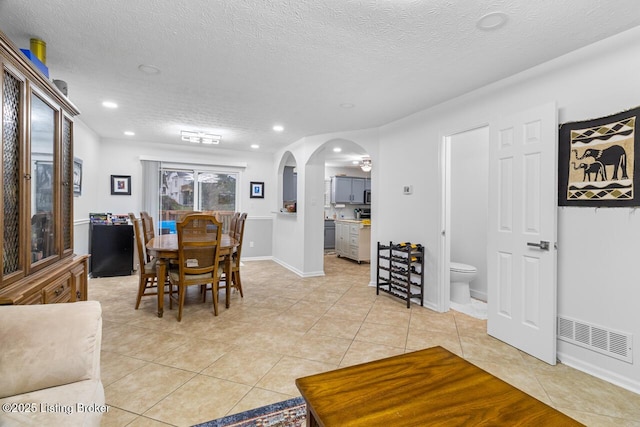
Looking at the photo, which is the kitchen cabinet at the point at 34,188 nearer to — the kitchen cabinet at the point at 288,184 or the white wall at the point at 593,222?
the white wall at the point at 593,222

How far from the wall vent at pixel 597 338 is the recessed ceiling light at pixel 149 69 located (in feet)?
12.4

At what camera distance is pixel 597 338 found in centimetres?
209

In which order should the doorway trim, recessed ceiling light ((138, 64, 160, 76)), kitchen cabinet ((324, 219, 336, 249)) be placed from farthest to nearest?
kitchen cabinet ((324, 219, 336, 249))
the doorway trim
recessed ceiling light ((138, 64, 160, 76))

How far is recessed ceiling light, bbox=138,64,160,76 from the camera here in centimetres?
247

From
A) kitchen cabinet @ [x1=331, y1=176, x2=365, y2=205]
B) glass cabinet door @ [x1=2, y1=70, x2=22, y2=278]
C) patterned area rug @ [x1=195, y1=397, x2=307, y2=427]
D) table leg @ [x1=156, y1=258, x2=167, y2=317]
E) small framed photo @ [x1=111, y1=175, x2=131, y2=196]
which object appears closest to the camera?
glass cabinet door @ [x1=2, y1=70, x2=22, y2=278]

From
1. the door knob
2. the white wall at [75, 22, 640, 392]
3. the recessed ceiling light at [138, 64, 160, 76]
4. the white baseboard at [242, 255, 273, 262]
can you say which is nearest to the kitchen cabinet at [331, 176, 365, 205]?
the white baseboard at [242, 255, 273, 262]

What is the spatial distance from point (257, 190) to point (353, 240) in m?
2.29

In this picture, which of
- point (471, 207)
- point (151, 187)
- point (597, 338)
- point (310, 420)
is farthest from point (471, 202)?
point (151, 187)

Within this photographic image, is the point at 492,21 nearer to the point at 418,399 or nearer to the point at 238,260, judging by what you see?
the point at 418,399

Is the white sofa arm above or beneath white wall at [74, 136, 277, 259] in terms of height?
beneath

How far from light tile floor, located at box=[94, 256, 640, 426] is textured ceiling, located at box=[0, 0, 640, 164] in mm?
2275

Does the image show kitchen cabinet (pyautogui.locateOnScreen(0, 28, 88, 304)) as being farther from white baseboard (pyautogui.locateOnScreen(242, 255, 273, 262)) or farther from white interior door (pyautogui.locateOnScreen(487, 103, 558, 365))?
white baseboard (pyautogui.locateOnScreen(242, 255, 273, 262))

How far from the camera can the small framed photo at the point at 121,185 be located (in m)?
5.27

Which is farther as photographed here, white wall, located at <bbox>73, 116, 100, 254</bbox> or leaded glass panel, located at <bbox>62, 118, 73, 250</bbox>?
white wall, located at <bbox>73, 116, 100, 254</bbox>
